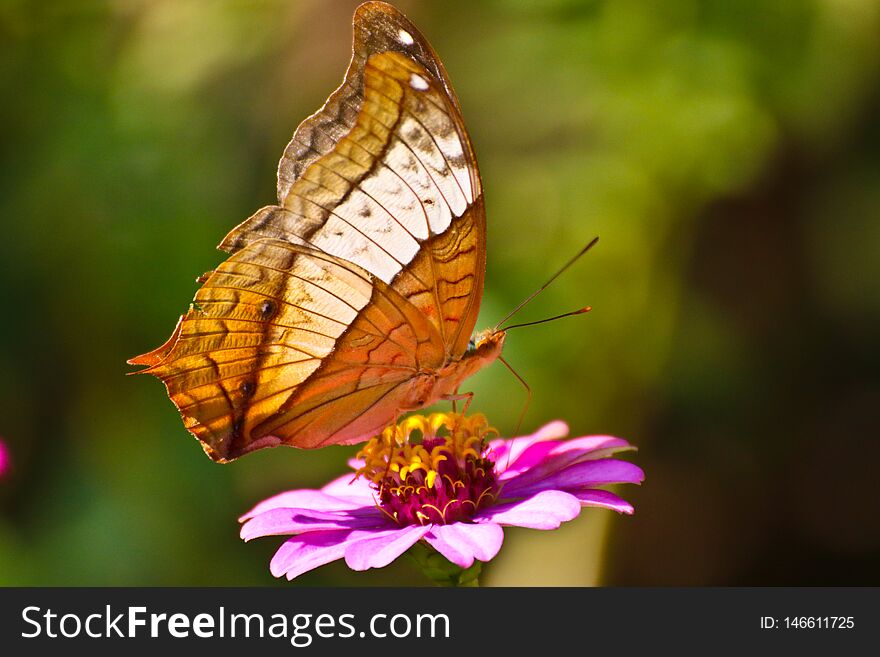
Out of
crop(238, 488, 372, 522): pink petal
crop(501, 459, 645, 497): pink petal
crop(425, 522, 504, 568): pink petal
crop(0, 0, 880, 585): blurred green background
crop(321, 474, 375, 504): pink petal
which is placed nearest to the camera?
crop(425, 522, 504, 568): pink petal

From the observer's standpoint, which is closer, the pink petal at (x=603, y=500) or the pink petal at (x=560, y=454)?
the pink petal at (x=603, y=500)

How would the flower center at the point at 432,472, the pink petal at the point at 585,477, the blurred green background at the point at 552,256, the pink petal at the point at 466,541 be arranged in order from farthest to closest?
1. the blurred green background at the point at 552,256
2. the flower center at the point at 432,472
3. the pink petal at the point at 585,477
4. the pink petal at the point at 466,541

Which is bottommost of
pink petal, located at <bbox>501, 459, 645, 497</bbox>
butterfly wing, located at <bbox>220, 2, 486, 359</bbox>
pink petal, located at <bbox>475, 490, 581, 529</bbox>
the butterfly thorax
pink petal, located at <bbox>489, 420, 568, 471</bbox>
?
pink petal, located at <bbox>475, 490, 581, 529</bbox>

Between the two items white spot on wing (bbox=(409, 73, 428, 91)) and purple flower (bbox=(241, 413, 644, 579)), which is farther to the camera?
white spot on wing (bbox=(409, 73, 428, 91))

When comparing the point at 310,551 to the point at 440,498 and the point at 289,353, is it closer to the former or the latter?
the point at 440,498

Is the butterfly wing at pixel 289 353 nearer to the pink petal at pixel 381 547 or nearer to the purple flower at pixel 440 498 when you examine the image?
the purple flower at pixel 440 498

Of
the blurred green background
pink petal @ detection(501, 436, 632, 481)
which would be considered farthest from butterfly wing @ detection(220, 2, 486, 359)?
the blurred green background

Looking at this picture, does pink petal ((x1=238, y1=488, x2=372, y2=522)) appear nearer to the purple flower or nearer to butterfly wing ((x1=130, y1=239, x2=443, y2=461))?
the purple flower

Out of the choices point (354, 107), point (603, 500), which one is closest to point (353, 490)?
point (603, 500)

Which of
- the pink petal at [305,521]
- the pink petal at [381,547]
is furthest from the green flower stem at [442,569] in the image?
the pink petal at [305,521]
